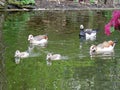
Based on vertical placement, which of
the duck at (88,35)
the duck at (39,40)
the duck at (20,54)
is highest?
the duck at (20,54)

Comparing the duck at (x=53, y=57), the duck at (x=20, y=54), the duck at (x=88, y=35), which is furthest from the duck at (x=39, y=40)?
the duck at (x=53, y=57)

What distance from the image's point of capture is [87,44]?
21.8m

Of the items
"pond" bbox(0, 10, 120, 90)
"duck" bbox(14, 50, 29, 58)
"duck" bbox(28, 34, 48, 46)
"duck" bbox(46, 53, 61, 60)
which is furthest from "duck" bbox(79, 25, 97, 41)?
"duck" bbox(46, 53, 61, 60)

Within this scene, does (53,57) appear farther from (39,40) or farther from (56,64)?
(39,40)

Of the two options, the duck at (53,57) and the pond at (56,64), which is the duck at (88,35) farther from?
the duck at (53,57)

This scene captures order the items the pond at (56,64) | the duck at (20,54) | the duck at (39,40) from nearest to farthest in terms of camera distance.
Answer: the pond at (56,64), the duck at (20,54), the duck at (39,40)

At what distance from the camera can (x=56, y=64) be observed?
16344mm

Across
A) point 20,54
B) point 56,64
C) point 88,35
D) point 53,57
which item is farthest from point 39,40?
point 56,64

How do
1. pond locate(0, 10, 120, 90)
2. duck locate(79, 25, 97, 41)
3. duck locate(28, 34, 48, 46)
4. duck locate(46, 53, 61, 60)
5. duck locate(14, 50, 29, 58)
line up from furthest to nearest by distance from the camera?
duck locate(79, 25, 97, 41) < duck locate(28, 34, 48, 46) < duck locate(14, 50, 29, 58) < duck locate(46, 53, 61, 60) < pond locate(0, 10, 120, 90)

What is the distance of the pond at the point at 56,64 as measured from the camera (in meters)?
12.7

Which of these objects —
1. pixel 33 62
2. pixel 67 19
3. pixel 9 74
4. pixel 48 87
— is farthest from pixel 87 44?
pixel 67 19

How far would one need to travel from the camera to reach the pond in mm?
12672

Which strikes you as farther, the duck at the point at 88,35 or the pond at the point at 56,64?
the duck at the point at 88,35

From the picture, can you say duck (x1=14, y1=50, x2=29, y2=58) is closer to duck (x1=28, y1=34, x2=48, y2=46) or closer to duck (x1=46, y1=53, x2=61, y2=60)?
duck (x1=46, y1=53, x2=61, y2=60)
